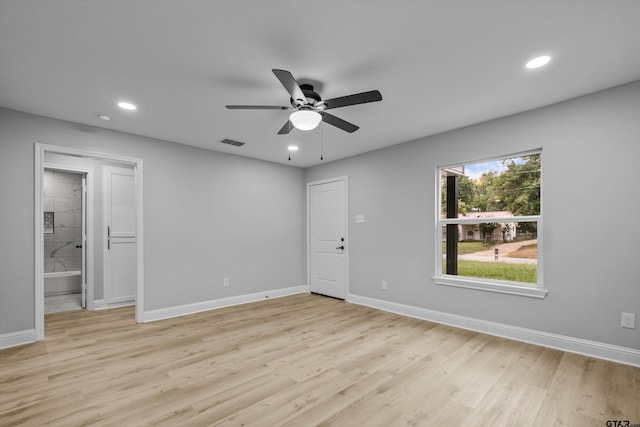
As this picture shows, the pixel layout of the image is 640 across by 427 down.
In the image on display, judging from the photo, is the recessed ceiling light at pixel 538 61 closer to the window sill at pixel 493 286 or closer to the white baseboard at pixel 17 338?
the window sill at pixel 493 286

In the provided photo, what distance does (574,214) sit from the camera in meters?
2.95

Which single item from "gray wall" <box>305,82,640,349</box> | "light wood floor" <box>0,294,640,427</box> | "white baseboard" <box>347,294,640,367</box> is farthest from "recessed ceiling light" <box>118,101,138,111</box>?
"white baseboard" <box>347,294,640,367</box>

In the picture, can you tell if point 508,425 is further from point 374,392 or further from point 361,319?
point 361,319

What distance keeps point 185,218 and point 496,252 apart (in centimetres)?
428

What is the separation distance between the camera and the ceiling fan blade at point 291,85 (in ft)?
6.35

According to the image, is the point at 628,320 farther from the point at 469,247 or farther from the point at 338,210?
the point at 338,210

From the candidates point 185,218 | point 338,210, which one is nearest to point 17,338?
point 185,218

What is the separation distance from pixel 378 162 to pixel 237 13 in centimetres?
333

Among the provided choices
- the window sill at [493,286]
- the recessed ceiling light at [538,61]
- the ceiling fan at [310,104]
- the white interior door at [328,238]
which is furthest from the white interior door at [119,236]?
the recessed ceiling light at [538,61]

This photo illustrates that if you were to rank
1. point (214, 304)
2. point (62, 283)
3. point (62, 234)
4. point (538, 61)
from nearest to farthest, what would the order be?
point (538, 61)
point (214, 304)
point (62, 283)
point (62, 234)

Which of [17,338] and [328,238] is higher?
[328,238]

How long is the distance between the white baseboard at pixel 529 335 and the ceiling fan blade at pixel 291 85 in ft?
10.5

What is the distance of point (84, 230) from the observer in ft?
15.5

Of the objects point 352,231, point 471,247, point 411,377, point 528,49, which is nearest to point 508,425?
point 411,377
